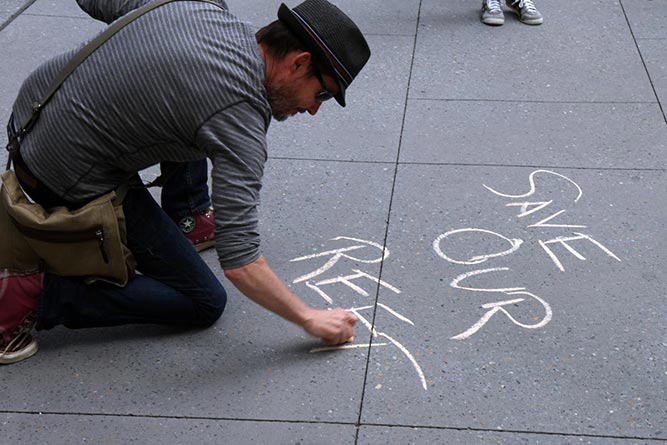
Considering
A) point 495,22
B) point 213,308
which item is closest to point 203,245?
point 213,308

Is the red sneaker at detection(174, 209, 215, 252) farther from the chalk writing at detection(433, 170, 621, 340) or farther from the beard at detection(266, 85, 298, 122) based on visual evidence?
the beard at detection(266, 85, 298, 122)

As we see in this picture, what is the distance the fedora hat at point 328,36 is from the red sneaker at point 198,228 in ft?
4.06

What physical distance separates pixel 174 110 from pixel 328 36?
50 centimetres

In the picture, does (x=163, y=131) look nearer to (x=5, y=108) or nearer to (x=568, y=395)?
(x=568, y=395)

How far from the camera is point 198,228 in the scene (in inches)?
160

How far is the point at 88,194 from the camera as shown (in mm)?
3221

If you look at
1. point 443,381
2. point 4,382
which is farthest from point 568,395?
point 4,382

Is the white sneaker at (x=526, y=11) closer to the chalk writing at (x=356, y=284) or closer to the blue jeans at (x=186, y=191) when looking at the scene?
the chalk writing at (x=356, y=284)

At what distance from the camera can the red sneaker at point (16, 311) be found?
3.34 m

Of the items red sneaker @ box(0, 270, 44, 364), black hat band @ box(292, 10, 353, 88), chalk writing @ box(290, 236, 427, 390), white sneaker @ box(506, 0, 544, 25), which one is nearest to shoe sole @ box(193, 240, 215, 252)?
chalk writing @ box(290, 236, 427, 390)

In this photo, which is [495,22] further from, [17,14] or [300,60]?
[300,60]

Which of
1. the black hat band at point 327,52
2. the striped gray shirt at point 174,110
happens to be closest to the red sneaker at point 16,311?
the striped gray shirt at point 174,110

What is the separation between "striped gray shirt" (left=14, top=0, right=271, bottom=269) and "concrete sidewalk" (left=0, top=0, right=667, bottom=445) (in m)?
0.59

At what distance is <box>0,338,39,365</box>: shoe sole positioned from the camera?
3.39 m
